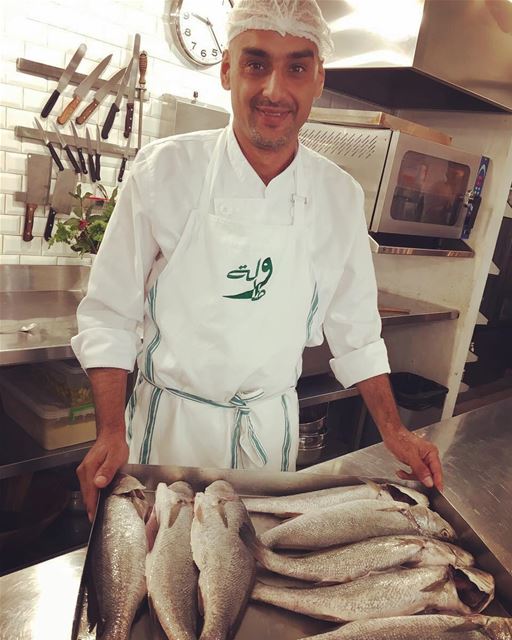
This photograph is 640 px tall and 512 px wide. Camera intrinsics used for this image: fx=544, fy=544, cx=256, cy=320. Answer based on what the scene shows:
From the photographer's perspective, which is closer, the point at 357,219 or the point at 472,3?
the point at 357,219

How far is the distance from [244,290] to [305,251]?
0.23 m

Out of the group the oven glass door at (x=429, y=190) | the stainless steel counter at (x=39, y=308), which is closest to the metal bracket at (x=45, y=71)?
the stainless steel counter at (x=39, y=308)

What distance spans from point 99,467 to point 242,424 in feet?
1.57

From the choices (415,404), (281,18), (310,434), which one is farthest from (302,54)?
(415,404)

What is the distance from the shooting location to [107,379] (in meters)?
1.34

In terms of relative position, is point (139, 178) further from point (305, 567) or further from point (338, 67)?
point (338, 67)

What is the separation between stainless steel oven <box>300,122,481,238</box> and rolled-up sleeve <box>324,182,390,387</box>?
3.89 feet

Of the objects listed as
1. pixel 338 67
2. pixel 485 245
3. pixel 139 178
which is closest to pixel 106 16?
pixel 338 67

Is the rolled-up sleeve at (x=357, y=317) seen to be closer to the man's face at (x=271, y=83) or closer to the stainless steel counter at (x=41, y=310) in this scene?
the man's face at (x=271, y=83)

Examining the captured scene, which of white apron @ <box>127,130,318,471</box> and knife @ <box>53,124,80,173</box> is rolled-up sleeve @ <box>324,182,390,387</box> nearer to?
white apron @ <box>127,130,318,471</box>

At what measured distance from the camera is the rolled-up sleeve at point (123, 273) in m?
1.39

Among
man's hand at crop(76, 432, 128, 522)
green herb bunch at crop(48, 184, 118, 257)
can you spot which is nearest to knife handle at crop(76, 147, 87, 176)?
green herb bunch at crop(48, 184, 118, 257)

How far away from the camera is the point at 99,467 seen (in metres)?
1.08

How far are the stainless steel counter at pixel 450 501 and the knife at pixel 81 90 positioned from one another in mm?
2012
